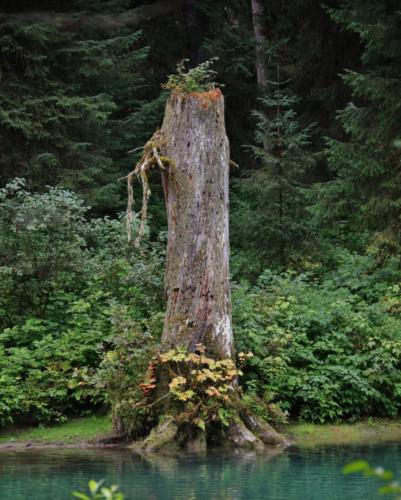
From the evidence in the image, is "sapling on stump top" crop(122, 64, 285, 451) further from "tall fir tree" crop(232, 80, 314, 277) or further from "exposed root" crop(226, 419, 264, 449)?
"tall fir tree" crop(232, 80, 314, 277)

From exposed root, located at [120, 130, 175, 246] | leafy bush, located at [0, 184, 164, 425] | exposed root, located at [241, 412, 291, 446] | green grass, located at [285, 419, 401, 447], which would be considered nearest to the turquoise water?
exposed root, located at [241, 412, 291, 446]

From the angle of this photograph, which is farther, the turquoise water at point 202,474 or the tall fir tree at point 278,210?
the tall fir tree at point 278,210

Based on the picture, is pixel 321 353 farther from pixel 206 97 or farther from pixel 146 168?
pixel 206 97

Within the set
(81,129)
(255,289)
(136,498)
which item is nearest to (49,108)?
(81,129)

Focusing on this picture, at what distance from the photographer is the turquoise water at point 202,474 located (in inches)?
Result: 323

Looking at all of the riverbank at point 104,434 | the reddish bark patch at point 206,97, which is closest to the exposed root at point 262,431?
the riverbank at point 104,434

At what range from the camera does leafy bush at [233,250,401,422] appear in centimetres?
1270

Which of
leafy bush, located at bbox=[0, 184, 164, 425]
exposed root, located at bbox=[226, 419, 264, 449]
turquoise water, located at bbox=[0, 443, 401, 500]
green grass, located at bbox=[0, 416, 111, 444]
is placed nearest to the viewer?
turquoise water, located at bbox=[0, 443, 401, 500]

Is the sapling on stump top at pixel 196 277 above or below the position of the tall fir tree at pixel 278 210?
below

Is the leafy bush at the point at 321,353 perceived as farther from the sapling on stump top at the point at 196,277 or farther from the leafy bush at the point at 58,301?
the leafy bush at the point at 58,301

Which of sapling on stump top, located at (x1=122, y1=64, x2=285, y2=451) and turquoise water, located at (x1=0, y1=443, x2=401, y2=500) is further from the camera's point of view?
sapling on stump top, located at (x1=122, y1=64, x2=285, y2=451)

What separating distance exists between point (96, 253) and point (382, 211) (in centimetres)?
515

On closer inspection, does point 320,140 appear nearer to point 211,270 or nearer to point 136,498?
point 211,270

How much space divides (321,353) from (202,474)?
485cm
